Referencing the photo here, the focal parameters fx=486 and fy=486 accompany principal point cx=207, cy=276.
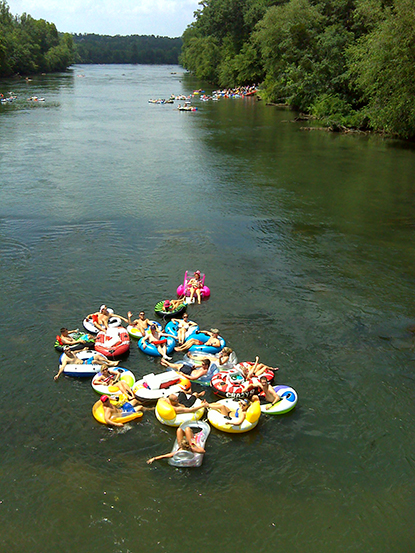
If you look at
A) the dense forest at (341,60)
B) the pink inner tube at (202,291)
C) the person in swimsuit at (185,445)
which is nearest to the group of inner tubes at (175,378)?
the person in swimsuit at (185,445)

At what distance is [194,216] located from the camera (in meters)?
27.7

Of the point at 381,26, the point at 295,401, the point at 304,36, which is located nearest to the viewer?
the point at 295,401

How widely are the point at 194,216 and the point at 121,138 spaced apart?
80.4 feet

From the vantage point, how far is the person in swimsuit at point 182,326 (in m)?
16.2

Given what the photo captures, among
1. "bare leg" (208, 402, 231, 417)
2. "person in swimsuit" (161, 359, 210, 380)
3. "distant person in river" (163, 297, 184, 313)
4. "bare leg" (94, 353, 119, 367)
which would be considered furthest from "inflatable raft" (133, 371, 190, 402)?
"distant person in river" (163, 297, 184, 313)

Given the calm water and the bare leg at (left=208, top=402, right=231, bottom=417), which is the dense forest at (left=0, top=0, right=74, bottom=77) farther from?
the bare leg at (left=208, top=402, right=231, bottom=417)

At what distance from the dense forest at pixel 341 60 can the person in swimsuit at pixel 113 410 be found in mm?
34546

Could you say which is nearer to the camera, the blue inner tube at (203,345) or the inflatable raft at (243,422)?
the inflatable raft at (243,422)

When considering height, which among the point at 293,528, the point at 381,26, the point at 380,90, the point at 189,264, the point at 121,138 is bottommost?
the point at 293,528

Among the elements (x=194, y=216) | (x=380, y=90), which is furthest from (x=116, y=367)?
(x=380, y=90)

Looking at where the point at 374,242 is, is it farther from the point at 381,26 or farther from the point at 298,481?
the point at 381,26

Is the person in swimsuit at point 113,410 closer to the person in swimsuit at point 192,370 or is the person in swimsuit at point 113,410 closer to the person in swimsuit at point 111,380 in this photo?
the person in swimsuit at point 111,380

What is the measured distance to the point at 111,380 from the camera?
13984 millimetres

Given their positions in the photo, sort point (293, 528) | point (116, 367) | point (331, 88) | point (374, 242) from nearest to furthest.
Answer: point (293, 528)
point (116, 367)
point (374, 242)
point (331, 88)
